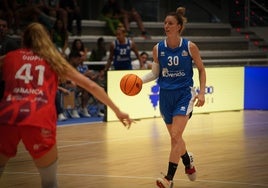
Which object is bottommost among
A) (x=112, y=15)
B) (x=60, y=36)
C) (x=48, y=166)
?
(x=60, y=36)

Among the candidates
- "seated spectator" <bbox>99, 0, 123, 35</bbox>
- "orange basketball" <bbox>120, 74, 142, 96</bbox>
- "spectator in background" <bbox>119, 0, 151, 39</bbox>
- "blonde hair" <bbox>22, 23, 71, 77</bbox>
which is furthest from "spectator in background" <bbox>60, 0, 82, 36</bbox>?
"blonde hair" <bbox>22, 23, 71, 77</bbox>

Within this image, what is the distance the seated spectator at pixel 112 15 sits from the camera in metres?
20.8

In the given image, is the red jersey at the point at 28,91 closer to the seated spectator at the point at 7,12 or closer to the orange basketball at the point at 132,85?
the orange basketball at the point at 132,85

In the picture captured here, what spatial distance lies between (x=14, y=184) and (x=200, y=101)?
7.96 feet

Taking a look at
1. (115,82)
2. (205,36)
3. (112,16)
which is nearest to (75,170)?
(115,82)

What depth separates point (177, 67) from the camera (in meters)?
8.01

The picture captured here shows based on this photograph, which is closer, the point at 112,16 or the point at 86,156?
the point at 86,156

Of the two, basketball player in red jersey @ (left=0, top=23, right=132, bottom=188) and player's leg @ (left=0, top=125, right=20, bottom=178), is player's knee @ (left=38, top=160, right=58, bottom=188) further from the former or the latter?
player's leg @ (left=0, top=125, right=20, bottom=178)

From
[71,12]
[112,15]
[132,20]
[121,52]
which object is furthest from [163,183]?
[132,20]

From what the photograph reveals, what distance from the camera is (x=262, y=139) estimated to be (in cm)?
1261

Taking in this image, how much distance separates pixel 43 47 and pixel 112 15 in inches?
624

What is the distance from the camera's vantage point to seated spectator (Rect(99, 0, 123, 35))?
20797mm

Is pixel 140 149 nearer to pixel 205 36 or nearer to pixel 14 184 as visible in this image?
pixel 14 184

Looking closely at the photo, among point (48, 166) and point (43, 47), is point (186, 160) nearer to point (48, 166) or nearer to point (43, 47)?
point (48, 166)
